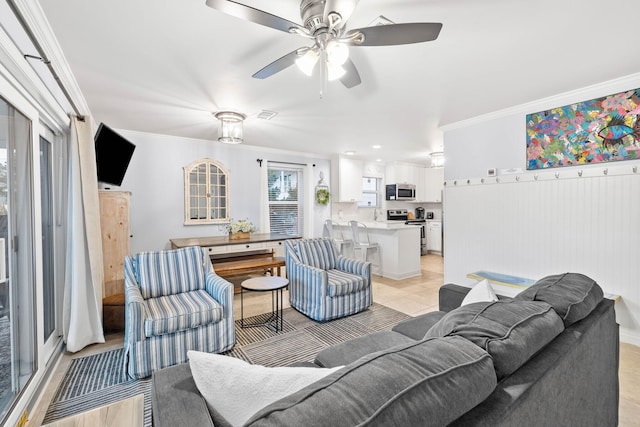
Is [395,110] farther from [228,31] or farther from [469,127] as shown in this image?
[228,31]

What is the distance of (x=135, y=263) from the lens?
2.66 meters

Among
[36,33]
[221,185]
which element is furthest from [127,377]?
[221,185]

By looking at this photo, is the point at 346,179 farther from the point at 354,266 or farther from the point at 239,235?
the point at 354,266

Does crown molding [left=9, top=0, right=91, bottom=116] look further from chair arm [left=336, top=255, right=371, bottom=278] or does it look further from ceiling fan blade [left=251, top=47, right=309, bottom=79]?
chair arm [left=336, top=255, right=371, bottom=278]

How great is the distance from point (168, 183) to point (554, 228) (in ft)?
17.1

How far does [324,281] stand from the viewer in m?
3.13

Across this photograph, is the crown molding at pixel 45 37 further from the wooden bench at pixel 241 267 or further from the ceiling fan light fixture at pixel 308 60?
the wooden bench at pixel 241 267

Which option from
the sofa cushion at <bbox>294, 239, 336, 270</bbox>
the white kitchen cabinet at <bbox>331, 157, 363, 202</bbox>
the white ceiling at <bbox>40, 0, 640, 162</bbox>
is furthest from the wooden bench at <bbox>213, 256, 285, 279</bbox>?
the white kitchen cabinet at <bbox>331, 157, 363, 202</bbox>

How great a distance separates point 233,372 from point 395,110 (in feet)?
11.0

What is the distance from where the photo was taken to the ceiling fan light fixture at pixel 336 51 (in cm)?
162

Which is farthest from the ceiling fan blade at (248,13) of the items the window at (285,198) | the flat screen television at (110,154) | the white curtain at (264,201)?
the window at (285,198)

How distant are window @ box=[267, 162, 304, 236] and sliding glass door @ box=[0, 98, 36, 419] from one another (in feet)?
13.1

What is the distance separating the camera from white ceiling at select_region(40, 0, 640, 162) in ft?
5.77

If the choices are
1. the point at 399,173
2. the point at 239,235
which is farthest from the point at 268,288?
the point at 399,173
